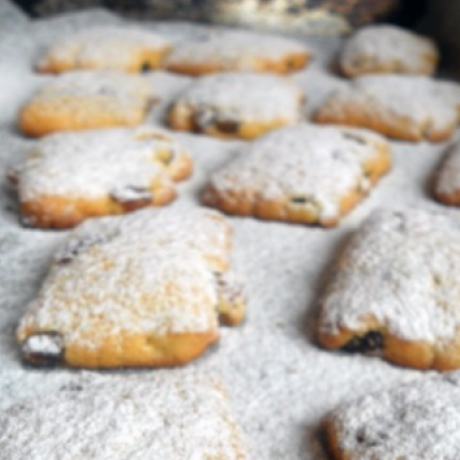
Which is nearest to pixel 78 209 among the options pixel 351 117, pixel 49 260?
pixel 49 260

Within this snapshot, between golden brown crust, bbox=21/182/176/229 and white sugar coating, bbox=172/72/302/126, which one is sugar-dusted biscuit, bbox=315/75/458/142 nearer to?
white sugar coating, bbox=172/72/302/126

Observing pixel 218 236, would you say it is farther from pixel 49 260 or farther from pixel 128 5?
pixel 128 5

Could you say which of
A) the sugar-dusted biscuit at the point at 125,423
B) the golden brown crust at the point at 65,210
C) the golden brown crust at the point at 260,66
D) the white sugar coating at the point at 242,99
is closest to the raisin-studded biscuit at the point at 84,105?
the white sugar coating at the point at 242,99

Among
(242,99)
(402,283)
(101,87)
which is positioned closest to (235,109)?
(242,99)

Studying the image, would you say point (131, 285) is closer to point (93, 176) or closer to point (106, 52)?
point (93, 176)

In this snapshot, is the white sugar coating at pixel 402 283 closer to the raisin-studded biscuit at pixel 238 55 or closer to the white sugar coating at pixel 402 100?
the white sugar coating at pixel 402 100

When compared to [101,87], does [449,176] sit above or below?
above
